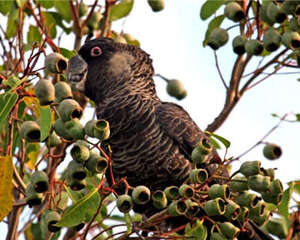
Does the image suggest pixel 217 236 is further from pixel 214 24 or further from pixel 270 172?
pixel 214 24

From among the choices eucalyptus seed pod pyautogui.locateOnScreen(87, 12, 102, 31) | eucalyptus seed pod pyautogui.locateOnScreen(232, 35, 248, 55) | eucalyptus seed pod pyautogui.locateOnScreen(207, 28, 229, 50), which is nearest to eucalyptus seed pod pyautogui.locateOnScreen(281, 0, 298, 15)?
eucalyptus seed pod pyautogui.locateOnScreen(232, 35, 248, 55)

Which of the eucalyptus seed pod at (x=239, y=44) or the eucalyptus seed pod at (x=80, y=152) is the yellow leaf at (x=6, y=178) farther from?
the eucalyptus seed pod at (x=239, y=44)

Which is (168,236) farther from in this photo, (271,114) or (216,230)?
(271,114)

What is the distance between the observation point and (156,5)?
4.20 m

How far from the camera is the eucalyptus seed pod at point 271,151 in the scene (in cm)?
306

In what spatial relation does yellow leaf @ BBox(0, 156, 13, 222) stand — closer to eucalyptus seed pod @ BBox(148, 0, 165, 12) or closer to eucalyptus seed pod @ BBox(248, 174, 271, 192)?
eucalyptus seed pod @ BBox(248, 174, 271, 192)

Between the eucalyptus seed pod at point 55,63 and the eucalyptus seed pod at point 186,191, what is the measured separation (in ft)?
2.56

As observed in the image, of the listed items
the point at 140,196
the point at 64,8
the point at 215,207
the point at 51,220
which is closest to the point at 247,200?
the point at 215,207

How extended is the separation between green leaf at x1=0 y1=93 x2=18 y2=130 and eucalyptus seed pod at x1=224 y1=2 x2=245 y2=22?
62.0 inches

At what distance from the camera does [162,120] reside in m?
3.80

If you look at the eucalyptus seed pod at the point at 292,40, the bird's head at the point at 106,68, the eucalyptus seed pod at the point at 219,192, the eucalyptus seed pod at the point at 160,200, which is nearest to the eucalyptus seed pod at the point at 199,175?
the eucalyptus seed pod at the point at 219,192

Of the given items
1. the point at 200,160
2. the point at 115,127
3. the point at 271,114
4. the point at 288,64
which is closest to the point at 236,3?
the point at 288,64

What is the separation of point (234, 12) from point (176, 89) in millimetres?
581

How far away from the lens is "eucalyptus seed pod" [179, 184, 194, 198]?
2.58 meters
